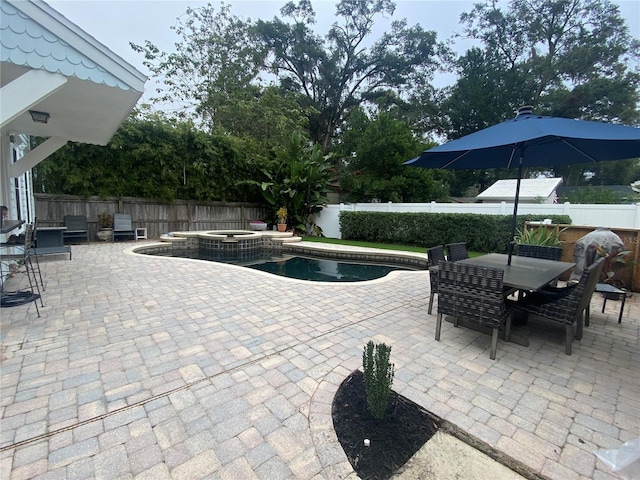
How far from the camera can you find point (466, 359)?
284cm

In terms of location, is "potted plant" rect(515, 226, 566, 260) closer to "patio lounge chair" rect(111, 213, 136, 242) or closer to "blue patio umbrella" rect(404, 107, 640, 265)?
"blue patio umbrella" rect(404, 107, 640, 265)

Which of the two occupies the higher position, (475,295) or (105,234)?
(475,295)

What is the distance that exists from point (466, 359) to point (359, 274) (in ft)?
16.0

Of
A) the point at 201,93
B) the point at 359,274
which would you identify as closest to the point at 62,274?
the point at 359,274

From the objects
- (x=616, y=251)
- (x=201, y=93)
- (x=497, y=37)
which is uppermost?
(x=497, y=37)

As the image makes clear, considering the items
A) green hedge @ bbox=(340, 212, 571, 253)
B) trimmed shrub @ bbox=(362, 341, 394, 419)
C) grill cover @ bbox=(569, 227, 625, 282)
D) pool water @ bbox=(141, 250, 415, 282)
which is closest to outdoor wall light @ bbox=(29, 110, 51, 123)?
pool water @ bbox=(141, 250, 415, 282)

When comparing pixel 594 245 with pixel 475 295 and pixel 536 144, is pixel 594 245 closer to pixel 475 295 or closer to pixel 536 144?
pixel 536 144

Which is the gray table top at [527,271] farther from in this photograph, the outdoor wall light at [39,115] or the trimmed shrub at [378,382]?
the outdoor wall light at [39,115]

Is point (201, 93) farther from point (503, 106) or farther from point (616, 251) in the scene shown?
point (503, 106)

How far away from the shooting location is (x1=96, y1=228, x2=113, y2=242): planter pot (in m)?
9.93

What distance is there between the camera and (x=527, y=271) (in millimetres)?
3439

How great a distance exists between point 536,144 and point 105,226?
12.1 meters

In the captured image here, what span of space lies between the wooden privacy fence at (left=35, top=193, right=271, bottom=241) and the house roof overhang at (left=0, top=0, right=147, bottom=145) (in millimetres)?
7685

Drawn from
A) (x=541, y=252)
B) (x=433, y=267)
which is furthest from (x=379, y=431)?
(x=541, y=252)
